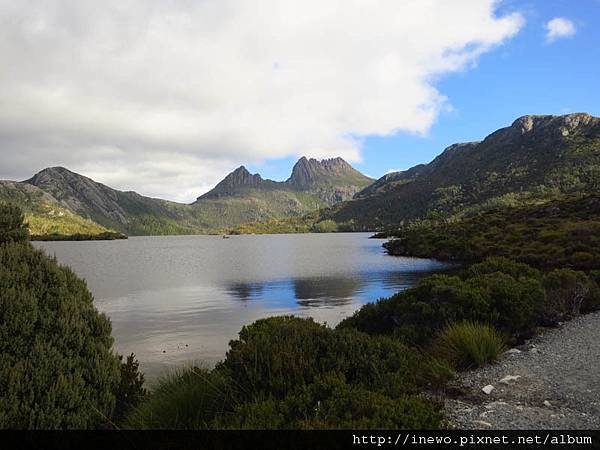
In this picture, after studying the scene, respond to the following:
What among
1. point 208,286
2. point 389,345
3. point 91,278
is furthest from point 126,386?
point 91,278

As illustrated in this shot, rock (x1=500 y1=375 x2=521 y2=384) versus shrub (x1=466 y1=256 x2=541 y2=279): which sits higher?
shrub (x1=466 y1=256 x2=541 y2=279)

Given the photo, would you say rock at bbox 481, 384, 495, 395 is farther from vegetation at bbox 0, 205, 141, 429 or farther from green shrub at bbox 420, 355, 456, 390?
vegetation at bbox 0, 205, 141, 429

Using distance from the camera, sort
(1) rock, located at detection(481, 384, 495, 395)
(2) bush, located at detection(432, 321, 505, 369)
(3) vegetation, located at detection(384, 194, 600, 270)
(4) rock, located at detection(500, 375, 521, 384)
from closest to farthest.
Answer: (1) rock, located at detection(481, 384, 495, 395) → (4) rock, located at detection(500, 375, 521, 384) → (2) bush, located at detection(432, 321, 505, 369) → (3) vegetation, located at detection(384, 194, 600, 270)

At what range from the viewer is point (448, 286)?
15.0 m

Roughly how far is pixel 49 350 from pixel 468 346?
9.22 metres

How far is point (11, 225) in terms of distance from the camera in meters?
10.6

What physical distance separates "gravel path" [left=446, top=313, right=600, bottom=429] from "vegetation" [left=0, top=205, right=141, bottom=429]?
5.97 metres

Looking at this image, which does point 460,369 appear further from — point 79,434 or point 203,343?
point 203,343

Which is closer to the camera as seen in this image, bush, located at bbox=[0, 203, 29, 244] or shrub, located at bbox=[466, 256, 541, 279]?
bush, located at bbox=[0, 203, 29, 244]

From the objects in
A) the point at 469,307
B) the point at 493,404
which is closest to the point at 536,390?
the point at 493,404

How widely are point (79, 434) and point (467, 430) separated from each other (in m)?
5.86

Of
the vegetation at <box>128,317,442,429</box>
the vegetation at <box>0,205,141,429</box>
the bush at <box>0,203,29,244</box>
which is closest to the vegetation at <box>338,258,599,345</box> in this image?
the vegetation at <box>128,317,442,429</box>

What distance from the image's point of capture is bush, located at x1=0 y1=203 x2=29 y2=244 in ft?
33.1

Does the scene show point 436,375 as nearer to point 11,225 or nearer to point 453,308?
point 453,308
